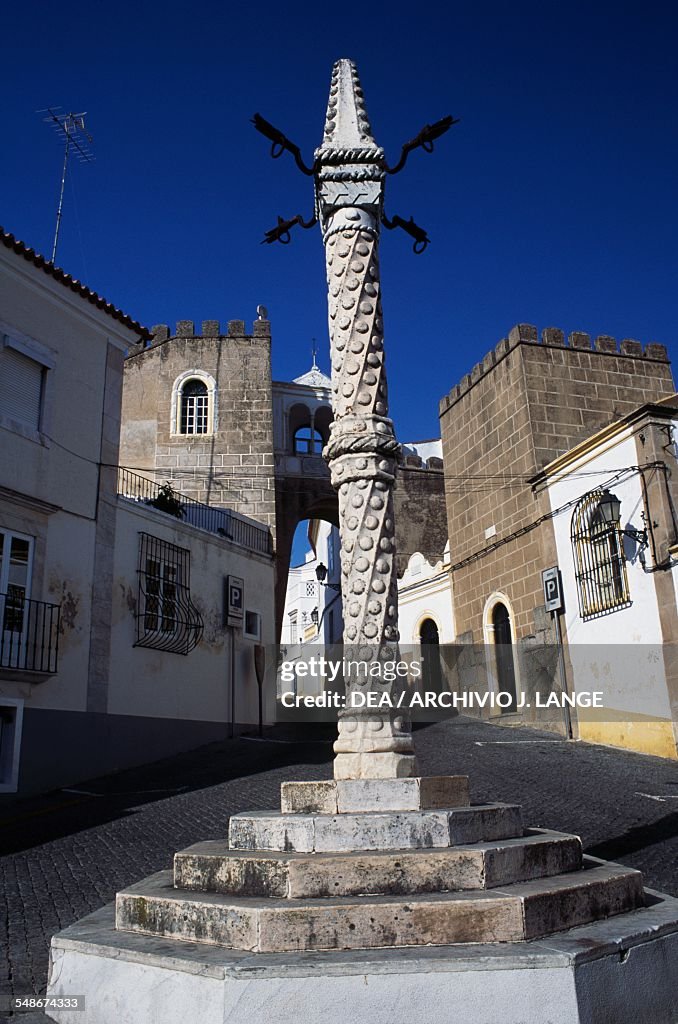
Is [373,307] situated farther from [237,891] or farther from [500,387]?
[500,387]

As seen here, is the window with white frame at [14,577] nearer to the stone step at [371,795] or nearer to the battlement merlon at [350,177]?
the battlement merlon at [350,177]

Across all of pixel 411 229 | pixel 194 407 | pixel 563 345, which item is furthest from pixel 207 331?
pixel 411 229

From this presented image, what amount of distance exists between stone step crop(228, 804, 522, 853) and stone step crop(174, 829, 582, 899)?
8cm

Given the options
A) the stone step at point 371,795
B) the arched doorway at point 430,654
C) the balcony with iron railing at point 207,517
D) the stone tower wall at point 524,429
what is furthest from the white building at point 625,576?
the stone step at point 371,795

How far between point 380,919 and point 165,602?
11.7 metres

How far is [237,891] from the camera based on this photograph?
3.37 meters

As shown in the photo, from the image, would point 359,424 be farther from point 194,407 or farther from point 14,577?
point 194,407

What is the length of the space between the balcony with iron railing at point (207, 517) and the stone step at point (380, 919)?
12831 millimetres

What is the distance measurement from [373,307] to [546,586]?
1108 cm

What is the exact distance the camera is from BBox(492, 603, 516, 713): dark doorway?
653 inches

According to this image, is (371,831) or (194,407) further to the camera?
(194,407)

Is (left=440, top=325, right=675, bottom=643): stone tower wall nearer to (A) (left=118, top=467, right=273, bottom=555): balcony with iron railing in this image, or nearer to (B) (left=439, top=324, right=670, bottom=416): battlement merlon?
(B) (left=439, top=324, right=670, bottom=416): battlement merlon

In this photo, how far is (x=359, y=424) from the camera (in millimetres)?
4582

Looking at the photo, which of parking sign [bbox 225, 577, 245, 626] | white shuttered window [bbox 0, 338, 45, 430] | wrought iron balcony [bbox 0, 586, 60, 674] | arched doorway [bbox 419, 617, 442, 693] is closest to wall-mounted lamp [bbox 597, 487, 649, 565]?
parking sign [bbox 225, 577, 245, 626]
